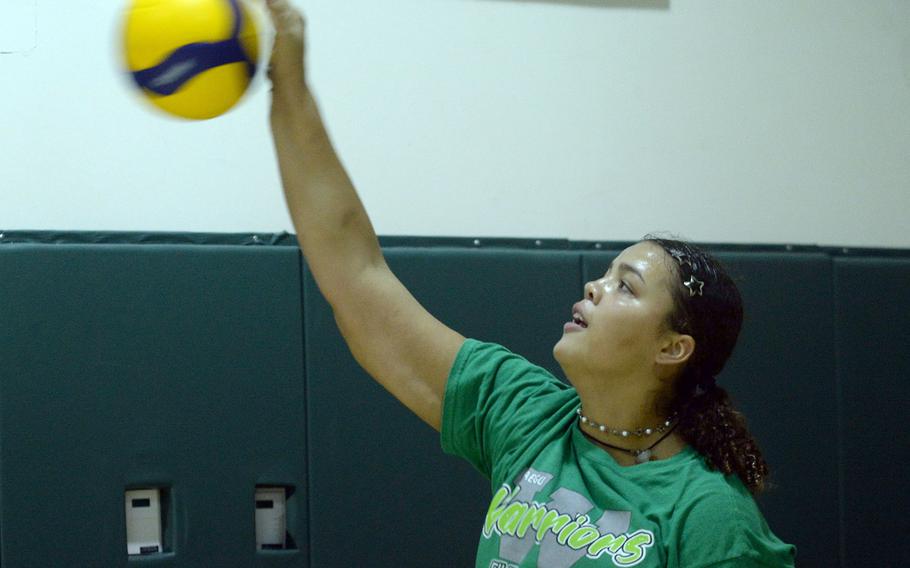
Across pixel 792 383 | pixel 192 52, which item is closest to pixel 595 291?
pixel 192 52

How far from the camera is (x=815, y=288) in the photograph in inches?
125

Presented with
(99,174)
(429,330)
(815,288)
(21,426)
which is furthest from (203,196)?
(815,288)

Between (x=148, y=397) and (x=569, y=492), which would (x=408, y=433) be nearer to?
(x=148, y=397)

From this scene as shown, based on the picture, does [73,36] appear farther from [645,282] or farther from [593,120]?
[645,282]

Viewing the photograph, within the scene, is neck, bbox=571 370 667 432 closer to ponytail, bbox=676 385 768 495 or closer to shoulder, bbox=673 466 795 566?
ponytail, bbox=676 385 768 495

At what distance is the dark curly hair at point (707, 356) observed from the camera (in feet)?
5.51

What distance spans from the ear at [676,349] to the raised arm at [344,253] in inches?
12.8

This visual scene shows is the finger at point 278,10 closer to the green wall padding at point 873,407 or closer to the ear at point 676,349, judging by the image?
the ear at point 676,349

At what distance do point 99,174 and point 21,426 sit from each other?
0.65 metres

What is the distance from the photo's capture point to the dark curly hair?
5.51 ft

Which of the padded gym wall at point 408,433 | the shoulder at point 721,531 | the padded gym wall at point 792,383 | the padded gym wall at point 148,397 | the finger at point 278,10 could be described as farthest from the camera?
the padded gym wall at point 792,383

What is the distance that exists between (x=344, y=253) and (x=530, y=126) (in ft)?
5.05

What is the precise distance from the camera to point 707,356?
178 cm

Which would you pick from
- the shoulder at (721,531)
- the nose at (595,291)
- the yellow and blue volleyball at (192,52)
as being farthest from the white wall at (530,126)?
the shoulder at (721,531)
